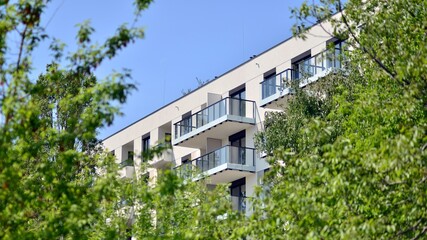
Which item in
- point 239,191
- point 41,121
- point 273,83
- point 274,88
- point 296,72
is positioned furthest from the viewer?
point 239,191

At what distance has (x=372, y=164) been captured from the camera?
20625mm

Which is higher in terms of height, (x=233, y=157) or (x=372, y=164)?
(x=233, y=157)

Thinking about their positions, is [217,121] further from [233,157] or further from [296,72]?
[296,72]

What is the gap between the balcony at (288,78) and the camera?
149ft

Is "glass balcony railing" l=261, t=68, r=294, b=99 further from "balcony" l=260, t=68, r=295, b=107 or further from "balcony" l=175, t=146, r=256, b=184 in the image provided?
"balcony" l=175, t=146, r=256, b=184

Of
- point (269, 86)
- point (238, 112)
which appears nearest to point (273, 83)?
point (269, 86)

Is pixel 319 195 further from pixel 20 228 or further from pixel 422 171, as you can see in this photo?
pixel 20 228

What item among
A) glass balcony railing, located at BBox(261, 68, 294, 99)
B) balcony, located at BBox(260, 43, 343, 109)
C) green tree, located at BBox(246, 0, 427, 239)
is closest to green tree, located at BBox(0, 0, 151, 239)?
green tree, located at BBox(246, 0, 427, 239)

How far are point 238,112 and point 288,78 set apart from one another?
579 cm

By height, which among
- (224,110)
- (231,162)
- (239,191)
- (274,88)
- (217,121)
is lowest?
(239,191)

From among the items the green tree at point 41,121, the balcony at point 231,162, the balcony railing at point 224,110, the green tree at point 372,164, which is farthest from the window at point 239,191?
the green tree at point 41,121

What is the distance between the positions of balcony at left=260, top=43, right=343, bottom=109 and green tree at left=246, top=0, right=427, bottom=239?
1713 centimetres

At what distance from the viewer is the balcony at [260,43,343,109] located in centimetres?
4534

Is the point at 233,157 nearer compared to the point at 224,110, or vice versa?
the point at 233,157
